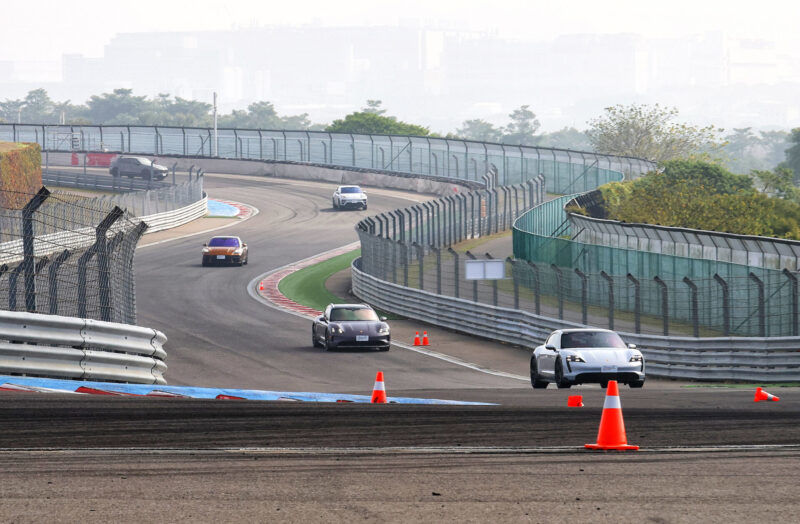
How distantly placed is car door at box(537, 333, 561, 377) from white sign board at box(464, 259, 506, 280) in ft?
27.5

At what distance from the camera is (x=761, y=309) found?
71.8ft

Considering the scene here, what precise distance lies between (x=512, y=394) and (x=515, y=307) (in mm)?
11336

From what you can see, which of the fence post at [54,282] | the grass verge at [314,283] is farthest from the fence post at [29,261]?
the grass verge at [314,283]

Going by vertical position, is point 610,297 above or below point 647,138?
below

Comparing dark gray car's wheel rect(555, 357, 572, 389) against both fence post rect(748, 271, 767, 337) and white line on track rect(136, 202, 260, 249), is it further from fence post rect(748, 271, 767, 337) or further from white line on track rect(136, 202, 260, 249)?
white line on track rect(136, 202, 260, 249)

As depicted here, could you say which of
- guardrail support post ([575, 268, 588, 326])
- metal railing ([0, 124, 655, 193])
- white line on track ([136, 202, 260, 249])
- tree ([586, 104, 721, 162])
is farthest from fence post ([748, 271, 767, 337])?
tree ([586, 104, 721, 162])

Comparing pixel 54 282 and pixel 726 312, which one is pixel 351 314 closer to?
pixel 726 312

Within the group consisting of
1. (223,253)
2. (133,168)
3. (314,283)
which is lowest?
(314,283)

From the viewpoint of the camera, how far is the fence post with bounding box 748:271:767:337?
850 inches

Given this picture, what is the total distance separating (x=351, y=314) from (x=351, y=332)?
0.85 metres

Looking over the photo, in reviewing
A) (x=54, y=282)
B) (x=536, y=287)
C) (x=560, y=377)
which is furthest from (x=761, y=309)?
(x=54, y=282)

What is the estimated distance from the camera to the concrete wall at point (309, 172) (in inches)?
2958

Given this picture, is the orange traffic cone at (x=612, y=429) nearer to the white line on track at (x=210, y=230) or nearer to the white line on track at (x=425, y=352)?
the white line on track at (x=425, y=352)

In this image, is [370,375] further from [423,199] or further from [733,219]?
[423,199]
